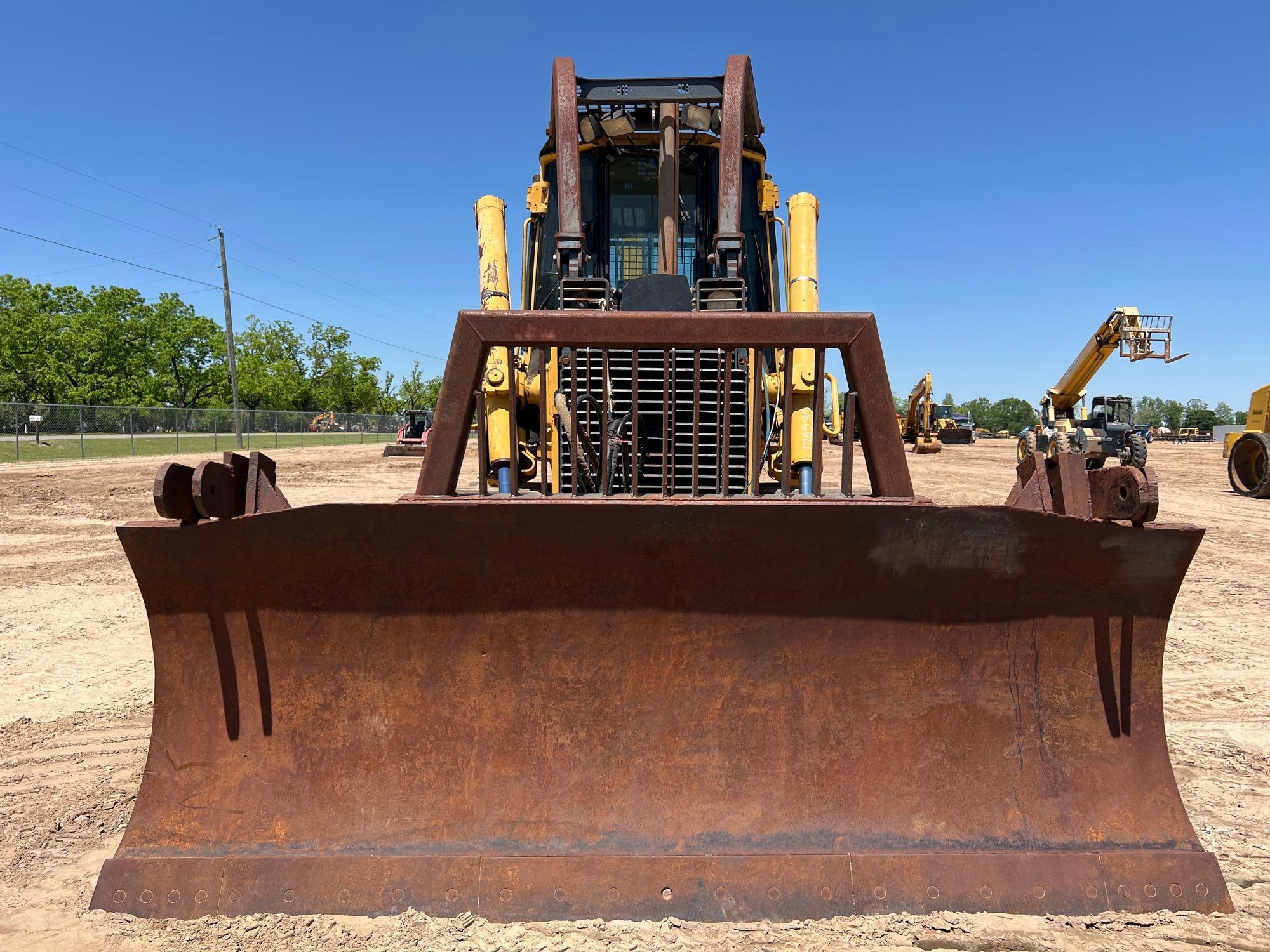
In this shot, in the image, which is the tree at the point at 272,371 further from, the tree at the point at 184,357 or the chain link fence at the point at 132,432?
the chain link fence at the point at 132,432

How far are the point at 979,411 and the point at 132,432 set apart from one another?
140748mm

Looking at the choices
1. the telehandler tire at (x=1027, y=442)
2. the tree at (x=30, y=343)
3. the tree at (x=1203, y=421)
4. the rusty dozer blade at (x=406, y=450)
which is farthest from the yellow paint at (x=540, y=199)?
the tree at (x=1203, y=421)

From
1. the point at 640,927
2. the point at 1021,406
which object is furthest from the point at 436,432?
the point at 1021,406

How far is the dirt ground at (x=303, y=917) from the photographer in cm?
202

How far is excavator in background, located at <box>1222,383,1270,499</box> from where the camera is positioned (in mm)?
14031

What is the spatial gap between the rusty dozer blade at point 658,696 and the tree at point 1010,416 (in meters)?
96.3

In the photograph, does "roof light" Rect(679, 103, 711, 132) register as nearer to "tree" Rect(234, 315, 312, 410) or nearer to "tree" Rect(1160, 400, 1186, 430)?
"tree" Rect(234, 315, 312, 410)

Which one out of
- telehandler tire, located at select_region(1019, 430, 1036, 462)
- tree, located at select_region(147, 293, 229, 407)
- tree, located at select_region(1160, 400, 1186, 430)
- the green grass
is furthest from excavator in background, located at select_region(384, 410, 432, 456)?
tree, located at select_region(1160, 400, 1186, 430)

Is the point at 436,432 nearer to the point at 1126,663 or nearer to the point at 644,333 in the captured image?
the point at 644,333

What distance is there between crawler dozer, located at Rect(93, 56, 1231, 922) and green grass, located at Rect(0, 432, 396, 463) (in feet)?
75.4

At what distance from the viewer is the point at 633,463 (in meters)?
2.69

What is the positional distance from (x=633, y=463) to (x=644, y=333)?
0.45m

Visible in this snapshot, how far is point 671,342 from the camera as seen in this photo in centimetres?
263

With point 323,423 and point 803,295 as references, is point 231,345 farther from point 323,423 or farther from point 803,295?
point 803,295
